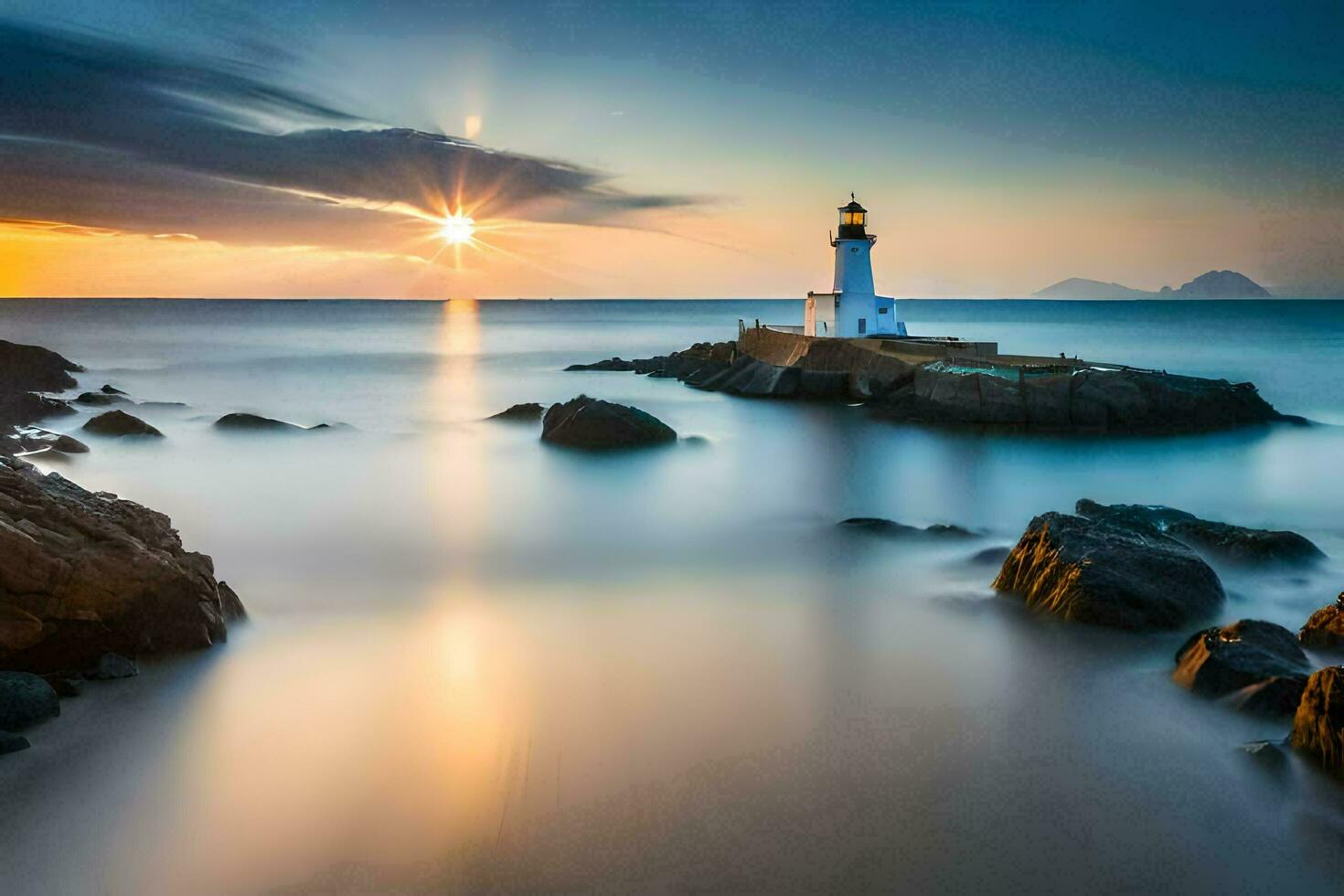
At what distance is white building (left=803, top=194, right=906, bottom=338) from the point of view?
31734mm

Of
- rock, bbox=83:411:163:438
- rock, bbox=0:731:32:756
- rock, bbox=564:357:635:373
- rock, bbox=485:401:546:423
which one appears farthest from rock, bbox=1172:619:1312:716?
rock, bbox=564:357:635:373

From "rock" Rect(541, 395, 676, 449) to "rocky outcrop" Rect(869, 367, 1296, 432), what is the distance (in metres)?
8.32

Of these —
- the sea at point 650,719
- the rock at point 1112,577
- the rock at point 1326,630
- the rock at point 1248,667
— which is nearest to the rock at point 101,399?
the sea at point 650,719

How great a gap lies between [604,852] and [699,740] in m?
1.46

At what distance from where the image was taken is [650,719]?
675 cm

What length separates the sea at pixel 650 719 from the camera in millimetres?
4922

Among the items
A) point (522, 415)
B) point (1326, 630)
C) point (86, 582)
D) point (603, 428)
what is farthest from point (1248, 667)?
point (522, 415)

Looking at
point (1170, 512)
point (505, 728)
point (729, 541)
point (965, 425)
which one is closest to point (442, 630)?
point (505, 728)

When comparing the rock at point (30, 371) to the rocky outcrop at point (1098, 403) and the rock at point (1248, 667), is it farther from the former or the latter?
the rock at point (1248, 667)

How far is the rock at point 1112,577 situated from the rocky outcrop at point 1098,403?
13.6 meters

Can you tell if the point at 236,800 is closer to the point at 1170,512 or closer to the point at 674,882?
the point at 674,882

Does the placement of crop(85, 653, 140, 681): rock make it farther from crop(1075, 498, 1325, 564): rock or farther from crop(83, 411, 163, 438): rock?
crop(83, 411, 163, 438): rock

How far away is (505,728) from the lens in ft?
21.7

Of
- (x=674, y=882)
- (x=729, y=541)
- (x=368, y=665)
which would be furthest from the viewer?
(x=729, y=541)
